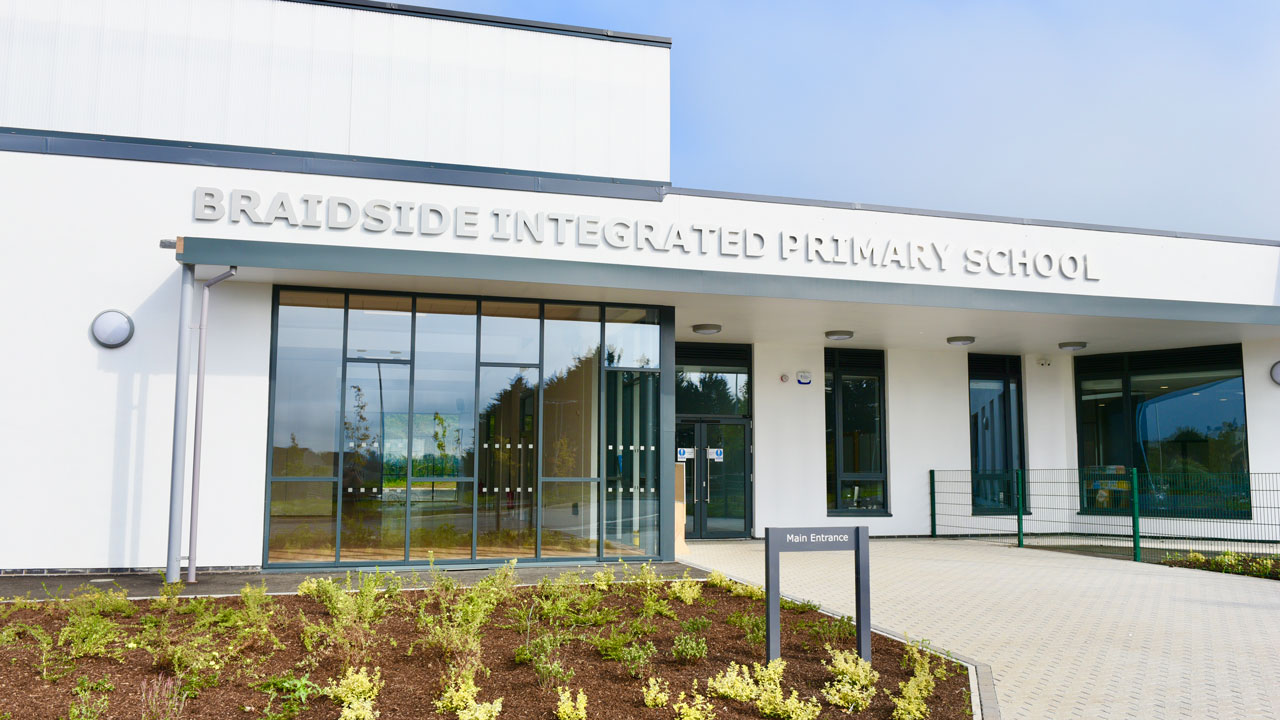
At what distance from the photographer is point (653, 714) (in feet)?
17.1

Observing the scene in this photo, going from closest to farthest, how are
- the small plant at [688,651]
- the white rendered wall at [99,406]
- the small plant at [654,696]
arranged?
1. the small plant at [654,696]
2. the small plant at [688,651]
3. the white rendered wall at [99,406]

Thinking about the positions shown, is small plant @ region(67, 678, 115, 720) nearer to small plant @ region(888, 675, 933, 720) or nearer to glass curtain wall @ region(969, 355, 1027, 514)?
small plant @ region(888, 675, 933, 720)

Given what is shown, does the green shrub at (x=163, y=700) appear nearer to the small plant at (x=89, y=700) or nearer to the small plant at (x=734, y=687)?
the small plant at (x=89, y=700)

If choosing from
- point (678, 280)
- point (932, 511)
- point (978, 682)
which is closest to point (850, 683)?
point (978, 682)

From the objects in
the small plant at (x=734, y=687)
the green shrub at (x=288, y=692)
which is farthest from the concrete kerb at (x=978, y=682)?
the green shrub at (x=288, y=692)

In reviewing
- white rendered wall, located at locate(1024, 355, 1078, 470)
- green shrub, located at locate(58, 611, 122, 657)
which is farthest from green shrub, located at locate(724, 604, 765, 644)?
white rendered wall, located at locate(1024, 355, 1078, 470)

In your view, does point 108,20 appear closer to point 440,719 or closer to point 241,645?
point 241,645

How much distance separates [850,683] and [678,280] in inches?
Result: 256

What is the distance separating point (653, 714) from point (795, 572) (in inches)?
266

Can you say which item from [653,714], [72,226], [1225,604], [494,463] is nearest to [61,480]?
[72,226]

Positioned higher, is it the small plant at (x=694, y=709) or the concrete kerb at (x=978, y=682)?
the small plant at (x=694, y=709)

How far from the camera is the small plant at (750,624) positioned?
6785mm

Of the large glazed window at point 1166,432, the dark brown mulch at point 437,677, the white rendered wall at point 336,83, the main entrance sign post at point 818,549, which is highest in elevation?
the white rendered wall at point 336,83

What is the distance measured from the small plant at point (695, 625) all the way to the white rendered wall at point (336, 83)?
7.47m
